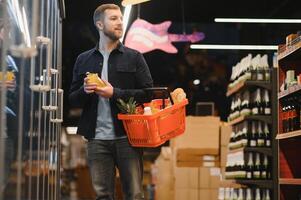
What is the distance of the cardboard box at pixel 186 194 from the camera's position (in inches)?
389

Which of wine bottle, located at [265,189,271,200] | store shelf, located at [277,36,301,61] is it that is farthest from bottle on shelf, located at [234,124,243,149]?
store shelf, located at [277,36,301,61]

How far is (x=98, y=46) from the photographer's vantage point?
14.6 feet

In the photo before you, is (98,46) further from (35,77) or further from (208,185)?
(208,185)

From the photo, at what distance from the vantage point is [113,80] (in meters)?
4.31

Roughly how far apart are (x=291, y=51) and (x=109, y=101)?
2405 millimetres

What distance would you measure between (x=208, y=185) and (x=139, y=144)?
6.03 meters

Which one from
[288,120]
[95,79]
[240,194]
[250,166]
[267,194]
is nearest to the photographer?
[95,79]

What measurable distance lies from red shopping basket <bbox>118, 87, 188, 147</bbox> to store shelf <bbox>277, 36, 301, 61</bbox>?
193 cm

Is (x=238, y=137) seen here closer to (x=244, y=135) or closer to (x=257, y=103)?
(x=244, y=135)

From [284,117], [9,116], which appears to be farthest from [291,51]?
[9,116]

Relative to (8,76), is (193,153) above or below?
below

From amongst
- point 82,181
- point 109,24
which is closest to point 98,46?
point 109,24

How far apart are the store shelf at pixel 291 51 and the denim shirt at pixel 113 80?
1882mm

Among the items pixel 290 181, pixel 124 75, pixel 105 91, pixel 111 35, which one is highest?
pixel 111 35
